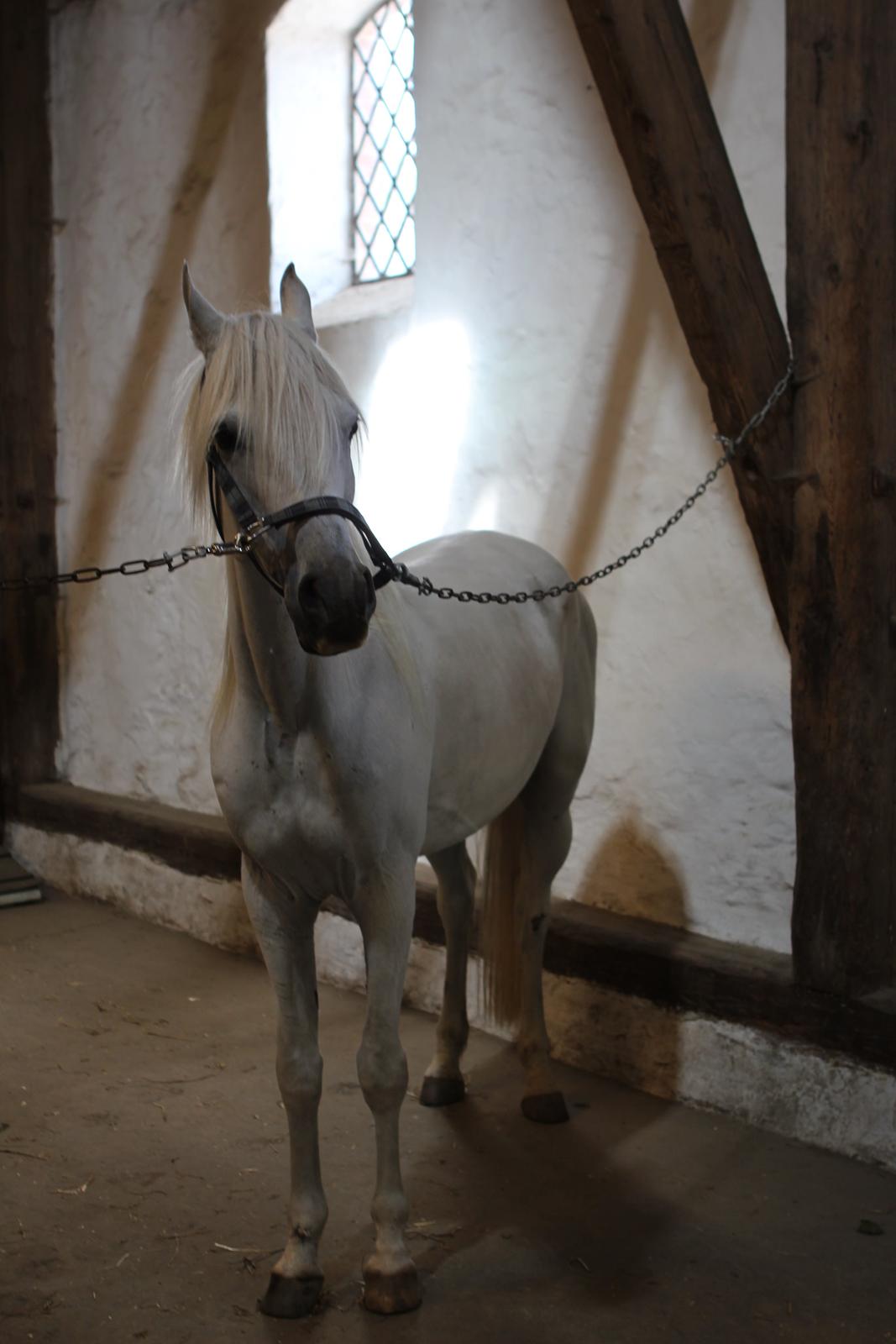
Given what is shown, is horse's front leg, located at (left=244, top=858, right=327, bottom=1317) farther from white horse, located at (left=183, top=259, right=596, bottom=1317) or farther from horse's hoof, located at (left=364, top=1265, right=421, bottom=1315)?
horse's hoof, located at (left=364, top=1265, right=421, bottom=1315)

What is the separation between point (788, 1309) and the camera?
237 centimetres

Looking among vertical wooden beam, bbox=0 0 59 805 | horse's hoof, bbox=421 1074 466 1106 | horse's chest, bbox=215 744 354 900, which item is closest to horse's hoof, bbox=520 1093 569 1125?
horse's hoof, bbox=421 1074 466 1106

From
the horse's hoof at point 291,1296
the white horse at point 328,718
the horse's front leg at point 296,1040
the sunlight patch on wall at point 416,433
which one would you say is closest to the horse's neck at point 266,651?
the white horse at point 328,718

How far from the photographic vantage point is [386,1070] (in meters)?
2.42

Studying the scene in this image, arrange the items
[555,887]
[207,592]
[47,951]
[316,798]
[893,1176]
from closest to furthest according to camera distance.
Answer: [316,798]
[893,1176]
[555,887]
[47,951]
[207,592]

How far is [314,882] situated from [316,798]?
0.20 meters

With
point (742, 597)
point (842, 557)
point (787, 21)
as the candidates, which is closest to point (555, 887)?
point (742, 597)

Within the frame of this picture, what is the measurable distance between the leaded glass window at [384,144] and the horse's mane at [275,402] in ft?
8.46

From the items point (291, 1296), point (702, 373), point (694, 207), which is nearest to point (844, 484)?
point (702, 373)

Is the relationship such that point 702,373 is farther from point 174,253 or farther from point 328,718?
point 174,253

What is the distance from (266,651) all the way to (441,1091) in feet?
5.32

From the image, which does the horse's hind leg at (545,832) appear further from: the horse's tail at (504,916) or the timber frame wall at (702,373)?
the timber frame wall at (702,373)

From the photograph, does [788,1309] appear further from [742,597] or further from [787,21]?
[787,21]

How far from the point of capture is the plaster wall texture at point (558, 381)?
3.39 m
